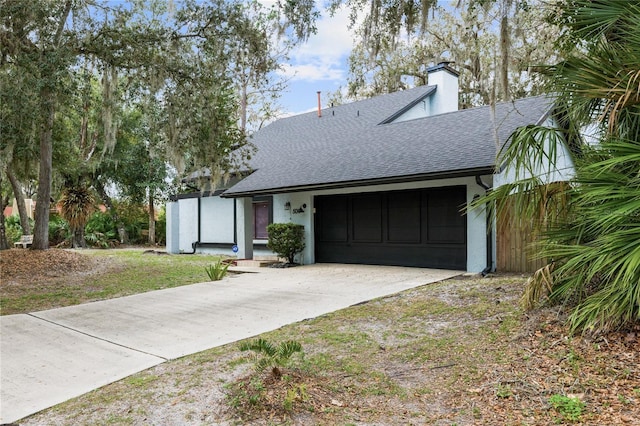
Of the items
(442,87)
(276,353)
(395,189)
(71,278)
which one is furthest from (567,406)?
(442,87)

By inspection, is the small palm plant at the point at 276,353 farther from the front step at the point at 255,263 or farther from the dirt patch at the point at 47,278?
the front step at the point at 255,263

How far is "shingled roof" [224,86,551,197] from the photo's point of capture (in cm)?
939

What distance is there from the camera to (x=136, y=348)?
5.05m

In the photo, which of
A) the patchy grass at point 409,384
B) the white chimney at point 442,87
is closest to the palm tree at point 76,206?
the white chimney at point 442,87

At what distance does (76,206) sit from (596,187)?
20687mm

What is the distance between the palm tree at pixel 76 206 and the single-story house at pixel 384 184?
668 cm

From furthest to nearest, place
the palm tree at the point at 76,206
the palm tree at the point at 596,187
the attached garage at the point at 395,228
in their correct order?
the palm tree at the point at 76,206, the attached garage at the point at 395,228, the palm tree at the point at 596,187

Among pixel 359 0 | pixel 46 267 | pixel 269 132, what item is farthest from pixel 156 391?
pixel 269 132

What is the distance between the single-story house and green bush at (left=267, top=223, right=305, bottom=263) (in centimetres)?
36

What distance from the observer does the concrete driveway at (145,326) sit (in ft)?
13.8

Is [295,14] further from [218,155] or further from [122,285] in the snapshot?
[122,285]

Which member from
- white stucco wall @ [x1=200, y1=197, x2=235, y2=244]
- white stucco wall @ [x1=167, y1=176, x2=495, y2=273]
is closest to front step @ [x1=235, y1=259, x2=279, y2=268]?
white stucco wall @ [x1=167, y1=176, x2=495, y2=273]

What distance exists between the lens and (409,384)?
12.0 feet

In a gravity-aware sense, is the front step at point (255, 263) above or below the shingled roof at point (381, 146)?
below
